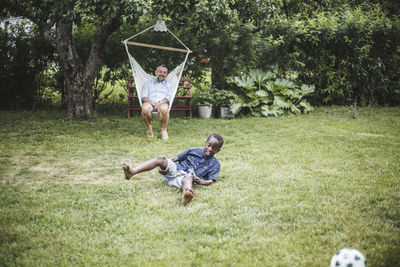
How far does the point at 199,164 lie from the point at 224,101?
4273 millimetres

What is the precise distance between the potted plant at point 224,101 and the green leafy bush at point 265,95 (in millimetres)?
92

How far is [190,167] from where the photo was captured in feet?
10.5

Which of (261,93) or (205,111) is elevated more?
(261,93)

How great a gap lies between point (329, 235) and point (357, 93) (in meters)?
7.09

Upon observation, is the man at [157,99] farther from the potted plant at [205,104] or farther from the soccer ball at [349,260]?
the soccer ball at [349,260]

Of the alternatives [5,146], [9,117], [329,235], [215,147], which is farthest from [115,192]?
[9,117]

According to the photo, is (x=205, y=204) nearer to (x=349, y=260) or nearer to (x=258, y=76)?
(x=349, y=260)

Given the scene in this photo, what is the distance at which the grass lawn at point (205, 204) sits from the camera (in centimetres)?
197

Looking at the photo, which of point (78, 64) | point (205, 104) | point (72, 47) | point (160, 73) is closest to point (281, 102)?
point (205, 104)

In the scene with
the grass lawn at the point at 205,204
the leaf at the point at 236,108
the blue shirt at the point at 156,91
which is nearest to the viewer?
the grass lawn at the point at 205,204

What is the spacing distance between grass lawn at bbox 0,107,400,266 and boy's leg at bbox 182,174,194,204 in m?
0.07

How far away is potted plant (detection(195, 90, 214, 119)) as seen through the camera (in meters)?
7.23

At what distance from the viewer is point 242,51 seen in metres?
7.44

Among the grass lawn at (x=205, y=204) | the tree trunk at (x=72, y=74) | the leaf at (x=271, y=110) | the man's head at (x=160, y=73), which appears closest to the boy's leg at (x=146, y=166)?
the grass lawn at (x=205, y=204)
